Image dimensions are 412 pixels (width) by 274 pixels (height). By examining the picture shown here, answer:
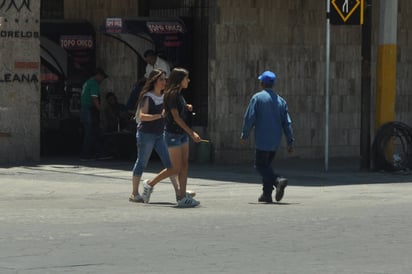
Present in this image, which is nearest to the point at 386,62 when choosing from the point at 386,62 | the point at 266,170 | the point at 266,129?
the point at 386,62

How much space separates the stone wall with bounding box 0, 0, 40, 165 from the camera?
2062 centimetres

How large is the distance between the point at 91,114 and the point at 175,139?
25.0 feet

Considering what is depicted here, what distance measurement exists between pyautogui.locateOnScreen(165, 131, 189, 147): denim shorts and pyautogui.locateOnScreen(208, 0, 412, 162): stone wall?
259 inches

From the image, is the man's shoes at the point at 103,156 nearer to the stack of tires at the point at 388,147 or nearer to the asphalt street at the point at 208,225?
the asphalt street at the point at 208,225

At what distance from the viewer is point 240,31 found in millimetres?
21672

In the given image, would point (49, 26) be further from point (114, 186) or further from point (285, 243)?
point (285, 243)

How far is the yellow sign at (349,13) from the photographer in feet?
65.1

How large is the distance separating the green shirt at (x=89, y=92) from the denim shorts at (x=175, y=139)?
291 inches

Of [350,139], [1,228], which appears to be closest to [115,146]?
[350,139]

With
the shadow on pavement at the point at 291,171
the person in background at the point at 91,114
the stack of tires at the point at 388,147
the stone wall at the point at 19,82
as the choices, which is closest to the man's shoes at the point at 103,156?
the person in background at the point at 91,114

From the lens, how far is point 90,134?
22141mm

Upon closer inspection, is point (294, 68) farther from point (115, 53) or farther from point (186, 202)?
point (186, 202)

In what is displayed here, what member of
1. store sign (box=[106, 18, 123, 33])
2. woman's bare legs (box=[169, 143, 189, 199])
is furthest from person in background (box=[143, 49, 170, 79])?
woman's bare legs (box=[169, 143, 189, 199])

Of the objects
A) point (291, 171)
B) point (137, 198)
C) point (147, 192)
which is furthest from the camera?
point (291, 171)
